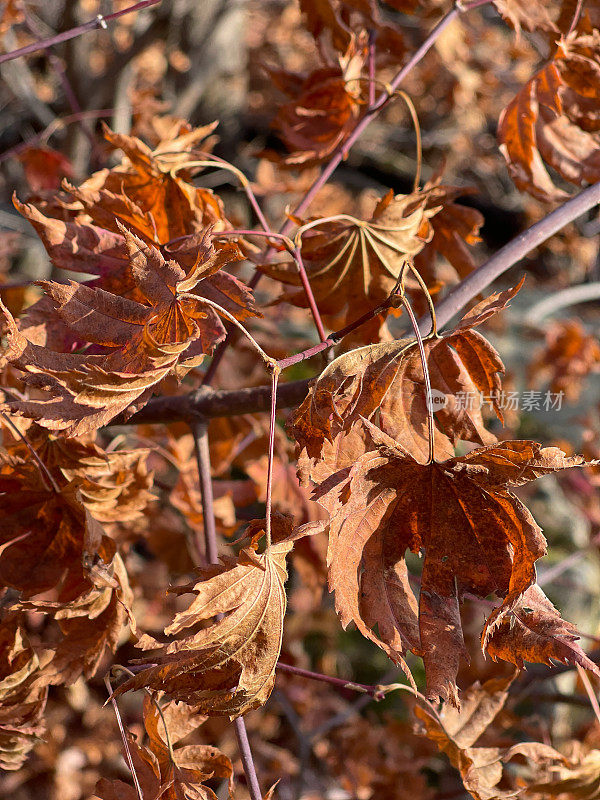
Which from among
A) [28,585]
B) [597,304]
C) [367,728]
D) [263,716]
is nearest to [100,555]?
[28,585]

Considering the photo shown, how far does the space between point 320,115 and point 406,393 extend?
0.54m

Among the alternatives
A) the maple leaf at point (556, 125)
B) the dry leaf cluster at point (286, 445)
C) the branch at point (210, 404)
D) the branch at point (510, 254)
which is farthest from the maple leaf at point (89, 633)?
the maple leaf at point (556, 125)

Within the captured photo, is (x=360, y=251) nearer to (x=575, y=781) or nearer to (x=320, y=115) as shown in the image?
(x=320, y=115)

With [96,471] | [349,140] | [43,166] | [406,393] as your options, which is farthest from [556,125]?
[43,166]

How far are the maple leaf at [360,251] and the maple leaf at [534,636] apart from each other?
402mm

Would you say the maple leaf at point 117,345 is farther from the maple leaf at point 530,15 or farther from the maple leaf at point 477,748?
the maple leaf at point 530,15

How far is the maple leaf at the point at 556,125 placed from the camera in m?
0.93

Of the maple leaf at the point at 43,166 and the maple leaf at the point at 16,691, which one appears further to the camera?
the maple leaf at the point at 43,166

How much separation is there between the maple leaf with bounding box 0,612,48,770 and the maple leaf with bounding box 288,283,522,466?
39cm

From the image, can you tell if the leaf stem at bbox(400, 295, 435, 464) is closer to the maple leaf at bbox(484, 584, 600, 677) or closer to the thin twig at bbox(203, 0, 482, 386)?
the maple leaf at bbox(484, 584, 600, 677)

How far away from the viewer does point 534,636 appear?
0.57 metres

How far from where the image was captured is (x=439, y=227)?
982mm

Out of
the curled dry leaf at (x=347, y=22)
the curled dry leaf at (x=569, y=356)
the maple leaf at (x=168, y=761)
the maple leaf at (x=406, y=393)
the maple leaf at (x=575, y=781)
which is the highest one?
the curled dry leaf at (x=347, y=22)

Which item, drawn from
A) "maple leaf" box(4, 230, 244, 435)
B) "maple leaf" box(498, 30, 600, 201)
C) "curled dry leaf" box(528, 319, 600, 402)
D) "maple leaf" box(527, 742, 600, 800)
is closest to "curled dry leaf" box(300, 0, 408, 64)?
"maple leaf" box(498, 30, 600, 201)
